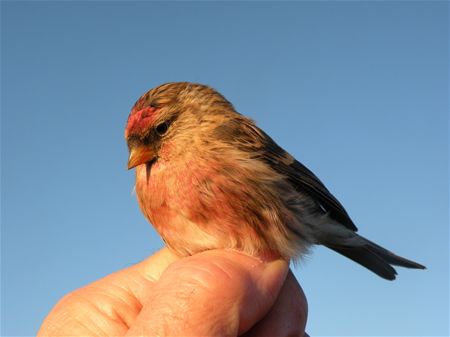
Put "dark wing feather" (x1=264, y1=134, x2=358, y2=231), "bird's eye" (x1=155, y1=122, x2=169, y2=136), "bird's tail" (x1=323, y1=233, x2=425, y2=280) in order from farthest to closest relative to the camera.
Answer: "bird's tail" (x1=323, y1=233, x2=425, y2=280) → "dark wing feather" (x1=264, y1=134, x2=358, y2=231) → "bird's eye" (x1=155, y1=122, x2=169, y2=136)

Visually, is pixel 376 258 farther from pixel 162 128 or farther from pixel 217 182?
pixel 162 128

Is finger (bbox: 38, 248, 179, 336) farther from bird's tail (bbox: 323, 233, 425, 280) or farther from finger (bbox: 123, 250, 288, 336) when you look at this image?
bird's tail (bbox: 323, 233, 425, 280)

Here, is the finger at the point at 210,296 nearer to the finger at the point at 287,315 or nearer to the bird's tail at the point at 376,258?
the finger at the point at 287,315

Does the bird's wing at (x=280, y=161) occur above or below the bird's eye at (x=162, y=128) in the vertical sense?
below

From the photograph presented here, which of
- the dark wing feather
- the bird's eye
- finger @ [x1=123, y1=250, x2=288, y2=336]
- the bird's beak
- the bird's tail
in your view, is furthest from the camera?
the bird's tail

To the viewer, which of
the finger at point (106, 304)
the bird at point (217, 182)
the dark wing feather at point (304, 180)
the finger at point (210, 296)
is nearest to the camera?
the finger at point (210, 296)

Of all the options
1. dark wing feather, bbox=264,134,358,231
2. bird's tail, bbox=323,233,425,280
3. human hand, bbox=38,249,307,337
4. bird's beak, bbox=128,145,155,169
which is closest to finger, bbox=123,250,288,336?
human hand, bbox=38,249,307,337

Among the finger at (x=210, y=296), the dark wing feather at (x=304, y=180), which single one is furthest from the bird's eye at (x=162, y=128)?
the finger at (x=210, y=296)

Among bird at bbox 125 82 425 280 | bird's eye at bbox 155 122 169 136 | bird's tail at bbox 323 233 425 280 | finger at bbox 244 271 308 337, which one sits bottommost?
finger at bbox 244 271 308 337
